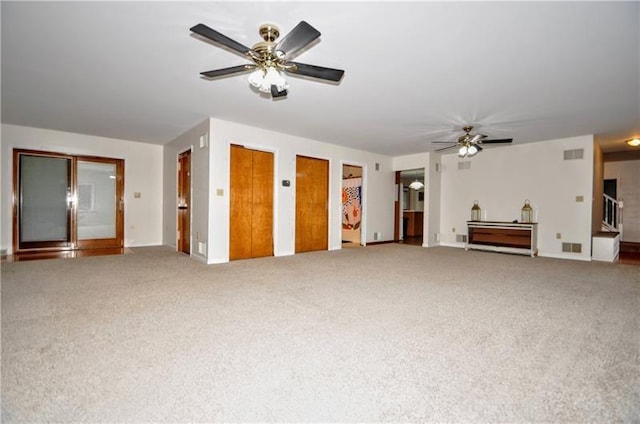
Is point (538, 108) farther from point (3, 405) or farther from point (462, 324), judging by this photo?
point (3, 405)

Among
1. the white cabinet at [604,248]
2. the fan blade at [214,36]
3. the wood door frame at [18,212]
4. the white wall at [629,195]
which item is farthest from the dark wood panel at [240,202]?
the white wall at [629,195]

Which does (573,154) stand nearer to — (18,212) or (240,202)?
(240,202)

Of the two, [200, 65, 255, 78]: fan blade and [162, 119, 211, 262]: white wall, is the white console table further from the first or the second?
[200, 65, 255, 78]: fan blade

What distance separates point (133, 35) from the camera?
2621 millimetres

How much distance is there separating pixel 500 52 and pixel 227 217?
4.48 meters

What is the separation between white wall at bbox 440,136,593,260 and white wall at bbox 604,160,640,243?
4306 mm

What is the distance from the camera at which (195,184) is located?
220 inches

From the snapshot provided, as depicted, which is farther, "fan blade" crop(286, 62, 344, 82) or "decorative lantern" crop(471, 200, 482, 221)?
"decorative lantern" crop(471, 200, 482, 221)

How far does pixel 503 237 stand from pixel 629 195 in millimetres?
4902

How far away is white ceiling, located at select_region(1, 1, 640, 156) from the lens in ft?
7.58

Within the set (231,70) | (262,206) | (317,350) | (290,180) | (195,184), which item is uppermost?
(231,70)

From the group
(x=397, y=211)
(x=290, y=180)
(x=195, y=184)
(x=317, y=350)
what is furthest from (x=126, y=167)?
(x=397, y=211)

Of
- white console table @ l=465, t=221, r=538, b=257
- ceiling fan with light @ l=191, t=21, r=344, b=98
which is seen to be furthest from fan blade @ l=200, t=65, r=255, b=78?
white console table @ l=465, t=221, r=538, b=257

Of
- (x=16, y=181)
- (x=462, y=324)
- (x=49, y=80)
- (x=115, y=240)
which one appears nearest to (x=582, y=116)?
(x=462, y=324)
